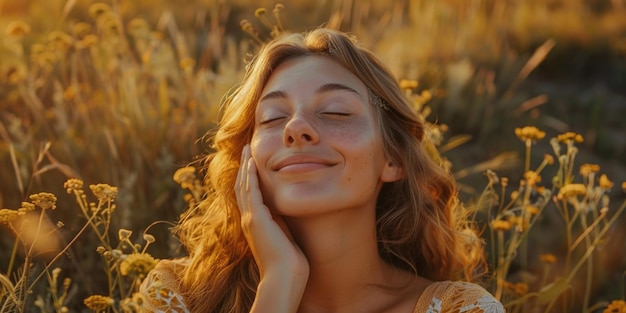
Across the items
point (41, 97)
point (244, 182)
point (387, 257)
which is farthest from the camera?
point (41, 97)

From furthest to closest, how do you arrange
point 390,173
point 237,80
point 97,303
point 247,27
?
point 237,80 → point 247,27 → point 390,173 → point 97,303

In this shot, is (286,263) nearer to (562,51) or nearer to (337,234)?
(337,234)

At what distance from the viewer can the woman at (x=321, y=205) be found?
2.83 m

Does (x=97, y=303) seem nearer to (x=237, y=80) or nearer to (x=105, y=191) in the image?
(x=105, y=191)

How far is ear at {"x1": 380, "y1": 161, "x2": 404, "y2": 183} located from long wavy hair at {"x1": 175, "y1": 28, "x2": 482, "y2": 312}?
0.02 m

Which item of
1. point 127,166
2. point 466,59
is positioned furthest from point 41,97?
point 466,59

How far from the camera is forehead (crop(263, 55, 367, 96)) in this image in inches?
118

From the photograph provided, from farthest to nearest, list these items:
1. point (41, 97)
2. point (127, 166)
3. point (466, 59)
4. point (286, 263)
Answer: point (466, 59)
point (41, 97)
point (127, 166)
point (286, 263)

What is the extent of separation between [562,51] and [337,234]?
4184 millimetres

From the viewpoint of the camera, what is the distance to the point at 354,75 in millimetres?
3107

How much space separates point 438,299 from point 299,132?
69 cm

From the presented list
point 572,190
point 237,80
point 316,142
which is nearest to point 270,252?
point 316,142

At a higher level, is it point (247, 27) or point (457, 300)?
point (247, 27)

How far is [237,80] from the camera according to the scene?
4.86m
